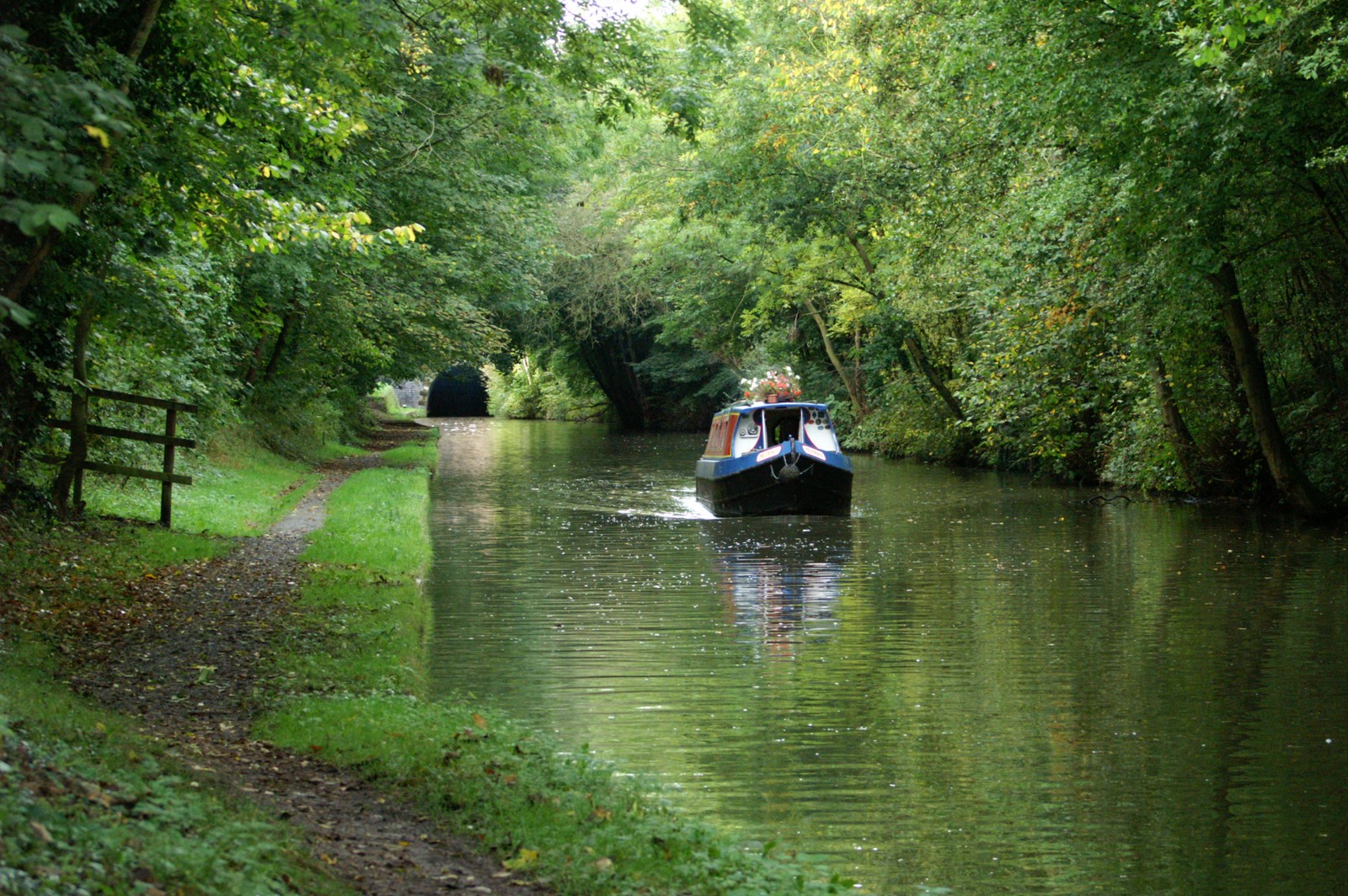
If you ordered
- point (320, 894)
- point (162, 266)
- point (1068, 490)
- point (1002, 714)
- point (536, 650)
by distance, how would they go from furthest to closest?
point (1068, 490)
point (162, 266)
point (536, 650)
point (1002, 714)
point (320, 894)

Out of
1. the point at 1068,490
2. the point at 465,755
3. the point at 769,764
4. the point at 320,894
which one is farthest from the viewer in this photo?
the point at 1068,490

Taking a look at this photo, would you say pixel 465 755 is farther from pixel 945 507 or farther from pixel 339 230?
pixel 945 507

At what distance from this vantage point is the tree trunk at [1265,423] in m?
19.0

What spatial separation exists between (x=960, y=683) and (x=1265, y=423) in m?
11.5

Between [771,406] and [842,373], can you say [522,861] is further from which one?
[842,373]

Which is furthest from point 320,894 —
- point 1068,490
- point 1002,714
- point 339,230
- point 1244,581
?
point 1068,490

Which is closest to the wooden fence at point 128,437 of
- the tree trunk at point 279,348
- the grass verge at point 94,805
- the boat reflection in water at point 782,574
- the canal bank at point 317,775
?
the canal bank at point 317,775

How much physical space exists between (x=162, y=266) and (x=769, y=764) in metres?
8.33

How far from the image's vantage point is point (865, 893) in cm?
591

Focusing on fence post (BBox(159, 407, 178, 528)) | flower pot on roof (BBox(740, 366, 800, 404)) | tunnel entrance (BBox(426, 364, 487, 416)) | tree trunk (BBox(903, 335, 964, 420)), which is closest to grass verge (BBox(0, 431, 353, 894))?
fence post (BBox(159, 407, 178, 528))

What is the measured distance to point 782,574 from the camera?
646 inches

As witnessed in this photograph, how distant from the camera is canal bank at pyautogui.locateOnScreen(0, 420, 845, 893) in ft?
15.6

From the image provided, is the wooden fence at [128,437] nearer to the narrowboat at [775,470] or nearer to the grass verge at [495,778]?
the grass verge at [495,778]

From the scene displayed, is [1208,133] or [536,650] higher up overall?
[1208,133]
